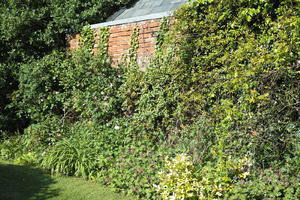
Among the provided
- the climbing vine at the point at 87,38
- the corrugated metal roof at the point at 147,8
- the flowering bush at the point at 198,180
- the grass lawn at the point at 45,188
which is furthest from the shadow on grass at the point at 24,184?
the corrugated metal roof at the point at 147,8

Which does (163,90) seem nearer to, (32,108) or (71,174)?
(71,174)

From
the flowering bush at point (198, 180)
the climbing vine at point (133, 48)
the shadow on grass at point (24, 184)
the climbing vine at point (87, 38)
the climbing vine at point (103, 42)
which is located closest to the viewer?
the flowering bush at point (198, 180)

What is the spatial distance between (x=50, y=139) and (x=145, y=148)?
88.9 inches

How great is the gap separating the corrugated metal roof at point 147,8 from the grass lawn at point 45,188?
13.8 ft

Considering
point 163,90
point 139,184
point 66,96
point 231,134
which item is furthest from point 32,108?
point 231,134

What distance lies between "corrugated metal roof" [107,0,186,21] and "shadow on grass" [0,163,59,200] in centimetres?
431

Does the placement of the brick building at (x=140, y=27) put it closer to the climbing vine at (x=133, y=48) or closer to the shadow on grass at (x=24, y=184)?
the climbing vine at (x=133, y=48)

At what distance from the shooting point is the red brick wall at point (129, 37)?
6.48 meters

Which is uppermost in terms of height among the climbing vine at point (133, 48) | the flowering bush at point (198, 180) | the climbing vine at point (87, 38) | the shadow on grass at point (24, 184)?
the climbing vine at point (87, 38)

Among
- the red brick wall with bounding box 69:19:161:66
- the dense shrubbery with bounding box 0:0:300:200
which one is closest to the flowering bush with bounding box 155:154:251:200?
the dense shrubbery with bounding box 0:0:300:200

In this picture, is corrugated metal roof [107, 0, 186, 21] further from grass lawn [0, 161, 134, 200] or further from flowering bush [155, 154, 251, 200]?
grass lawn [0, 161, 134, 200]

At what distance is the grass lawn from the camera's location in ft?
14.0

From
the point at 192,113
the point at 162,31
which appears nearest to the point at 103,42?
the point at 162,31

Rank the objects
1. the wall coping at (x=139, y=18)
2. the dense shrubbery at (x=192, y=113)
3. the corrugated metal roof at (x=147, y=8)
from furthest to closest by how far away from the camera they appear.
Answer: the corrugated metal roof at (x=147, y=8) < the wall coping at (x=139, y=18) < the dense shrubbery at (x=192, y=113)
